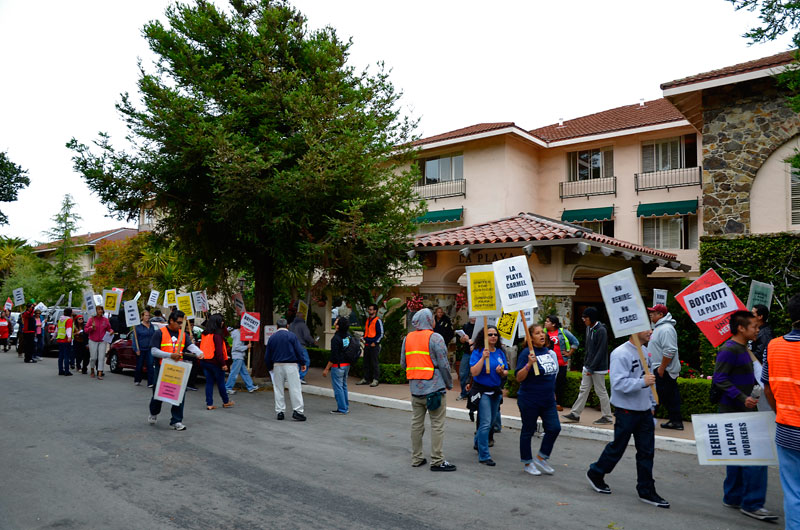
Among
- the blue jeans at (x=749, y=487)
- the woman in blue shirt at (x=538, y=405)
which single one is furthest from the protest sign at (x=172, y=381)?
the blue jeans at (x=749, y=487)

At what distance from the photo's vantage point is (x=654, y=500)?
5.86 metres

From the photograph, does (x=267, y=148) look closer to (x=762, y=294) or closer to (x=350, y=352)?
(x=350, y=352)

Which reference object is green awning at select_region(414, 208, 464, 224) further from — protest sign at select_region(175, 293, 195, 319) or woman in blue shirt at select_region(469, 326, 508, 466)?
woman in blue shirt at select_region(469, 326, 508, 466)

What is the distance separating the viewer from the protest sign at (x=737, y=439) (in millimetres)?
5211

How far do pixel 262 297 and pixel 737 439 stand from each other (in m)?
12.2

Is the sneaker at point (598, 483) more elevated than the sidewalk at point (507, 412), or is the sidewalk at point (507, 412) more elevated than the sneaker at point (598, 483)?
the sneaker at point (598, 483)

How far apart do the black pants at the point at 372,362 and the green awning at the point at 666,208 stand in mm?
12997

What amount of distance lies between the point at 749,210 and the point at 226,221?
40.5ft

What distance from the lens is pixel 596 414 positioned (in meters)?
10.5

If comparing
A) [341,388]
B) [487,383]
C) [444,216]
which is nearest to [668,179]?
[444,216]

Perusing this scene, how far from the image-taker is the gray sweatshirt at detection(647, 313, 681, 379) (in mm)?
8695

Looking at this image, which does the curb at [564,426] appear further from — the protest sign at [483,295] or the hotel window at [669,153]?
the hotel window at [669,153]

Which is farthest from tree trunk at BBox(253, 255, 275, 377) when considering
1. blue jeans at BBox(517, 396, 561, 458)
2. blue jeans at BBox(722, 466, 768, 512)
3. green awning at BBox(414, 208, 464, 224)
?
blue jeans at BBox(722, 466, 768, 512)

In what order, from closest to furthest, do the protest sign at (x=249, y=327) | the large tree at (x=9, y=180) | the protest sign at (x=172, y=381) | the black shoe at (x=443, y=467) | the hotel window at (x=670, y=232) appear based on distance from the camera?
the black shoe at (x=443, y=467) < the protest sign at (x=172, y=381) < the protest sign at (x=249, y=327) < the hotel window at (x=670, y=232) < the large tree at (x=9, y=180)
